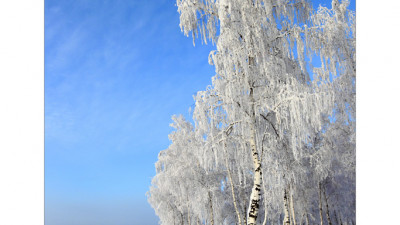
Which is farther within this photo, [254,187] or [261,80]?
[261,80]

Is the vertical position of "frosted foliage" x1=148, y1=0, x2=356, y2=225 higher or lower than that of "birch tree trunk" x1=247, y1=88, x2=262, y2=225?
higher

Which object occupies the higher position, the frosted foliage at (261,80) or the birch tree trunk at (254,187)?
the frosted foliage at (261,80)

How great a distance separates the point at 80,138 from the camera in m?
11.4

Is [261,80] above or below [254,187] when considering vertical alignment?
above

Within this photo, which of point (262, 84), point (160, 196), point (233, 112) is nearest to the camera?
point (233, 112)
